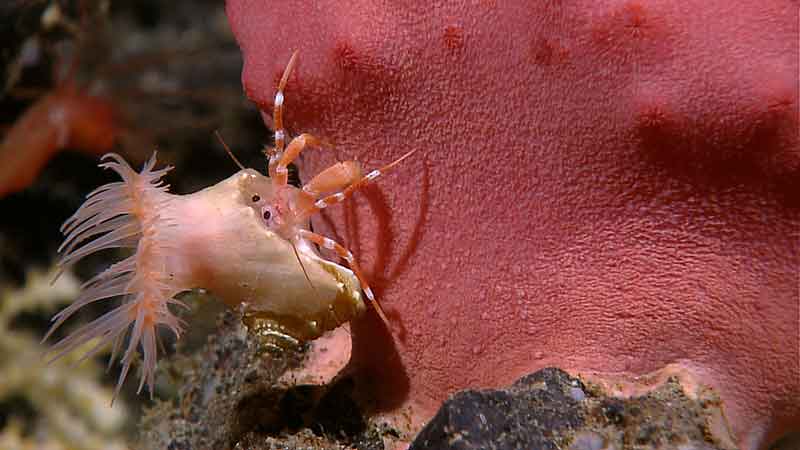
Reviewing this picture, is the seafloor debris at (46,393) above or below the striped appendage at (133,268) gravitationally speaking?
below

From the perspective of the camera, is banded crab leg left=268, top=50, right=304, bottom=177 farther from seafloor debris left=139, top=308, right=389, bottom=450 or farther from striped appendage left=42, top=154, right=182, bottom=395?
seafloor debris left=139, top=308, right=389, bottom=450

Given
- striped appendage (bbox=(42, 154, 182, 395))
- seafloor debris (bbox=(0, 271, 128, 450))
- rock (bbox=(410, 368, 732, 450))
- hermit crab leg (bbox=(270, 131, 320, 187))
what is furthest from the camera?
seafloor debris (bbox=(0, 271, 128, 450))

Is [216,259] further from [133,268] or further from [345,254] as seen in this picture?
[345,254]

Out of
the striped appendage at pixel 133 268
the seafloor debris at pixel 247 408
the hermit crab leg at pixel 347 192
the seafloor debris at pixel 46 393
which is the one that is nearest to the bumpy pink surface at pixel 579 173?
the hermit crab leg at pixel 347 192

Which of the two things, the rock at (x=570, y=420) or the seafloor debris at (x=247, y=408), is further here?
the seafloor debris at (x=247, y=408)

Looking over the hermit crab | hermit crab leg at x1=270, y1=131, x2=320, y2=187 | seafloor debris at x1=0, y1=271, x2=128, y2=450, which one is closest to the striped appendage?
the hermit crab

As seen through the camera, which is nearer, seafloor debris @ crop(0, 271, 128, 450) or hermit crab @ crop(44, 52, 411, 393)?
hermit crab @ crop(44, 52, 411, 393)

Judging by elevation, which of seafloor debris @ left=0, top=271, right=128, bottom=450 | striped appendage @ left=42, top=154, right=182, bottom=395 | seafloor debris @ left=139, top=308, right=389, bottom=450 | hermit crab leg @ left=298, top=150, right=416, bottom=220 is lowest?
seafloor debris @ left=0, top=271, right=128, bottom=450

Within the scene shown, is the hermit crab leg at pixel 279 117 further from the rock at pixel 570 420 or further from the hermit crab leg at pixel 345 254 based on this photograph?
the rock at pixel 570 420

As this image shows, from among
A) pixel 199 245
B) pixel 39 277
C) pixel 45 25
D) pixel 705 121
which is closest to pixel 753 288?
pixel 705 121
